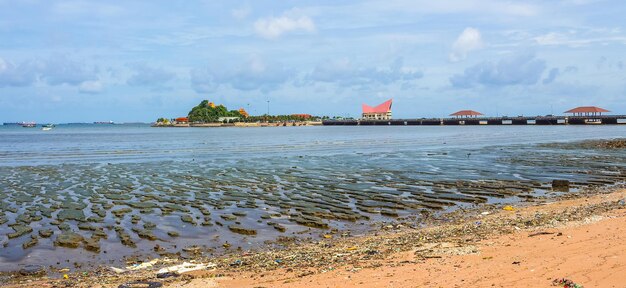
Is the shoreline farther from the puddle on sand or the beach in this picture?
the puddle on sand

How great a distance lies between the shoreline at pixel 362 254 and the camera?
30.2 feet

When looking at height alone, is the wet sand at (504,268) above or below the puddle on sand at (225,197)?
above

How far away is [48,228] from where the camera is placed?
14719mm

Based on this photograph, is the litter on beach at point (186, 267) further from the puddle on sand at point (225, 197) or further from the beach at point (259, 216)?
the puddle on sand at point (225, 197)

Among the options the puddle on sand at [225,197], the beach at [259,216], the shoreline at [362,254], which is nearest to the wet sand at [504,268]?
the shoreline at [362,254]

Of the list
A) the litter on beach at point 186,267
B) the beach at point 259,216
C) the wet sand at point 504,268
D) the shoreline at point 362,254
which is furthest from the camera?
the beach at point 259,216

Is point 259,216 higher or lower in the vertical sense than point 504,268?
lower

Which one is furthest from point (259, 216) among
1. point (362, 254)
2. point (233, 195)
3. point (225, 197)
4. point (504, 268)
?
point (504, 268)

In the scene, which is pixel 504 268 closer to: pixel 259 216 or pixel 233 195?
pixel 259 216

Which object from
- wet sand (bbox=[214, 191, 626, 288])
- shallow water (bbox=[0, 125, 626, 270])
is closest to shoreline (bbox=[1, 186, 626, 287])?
wet sand (bbox=[214, 191, 626, 288])

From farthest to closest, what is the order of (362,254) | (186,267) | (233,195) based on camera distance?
1. (233,195)
2. (362,254)
3. (186,267)

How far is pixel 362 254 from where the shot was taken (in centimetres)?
1068

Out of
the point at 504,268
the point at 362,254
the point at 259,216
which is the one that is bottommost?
the point at 259,216

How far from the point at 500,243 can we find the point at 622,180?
16.9 meters
